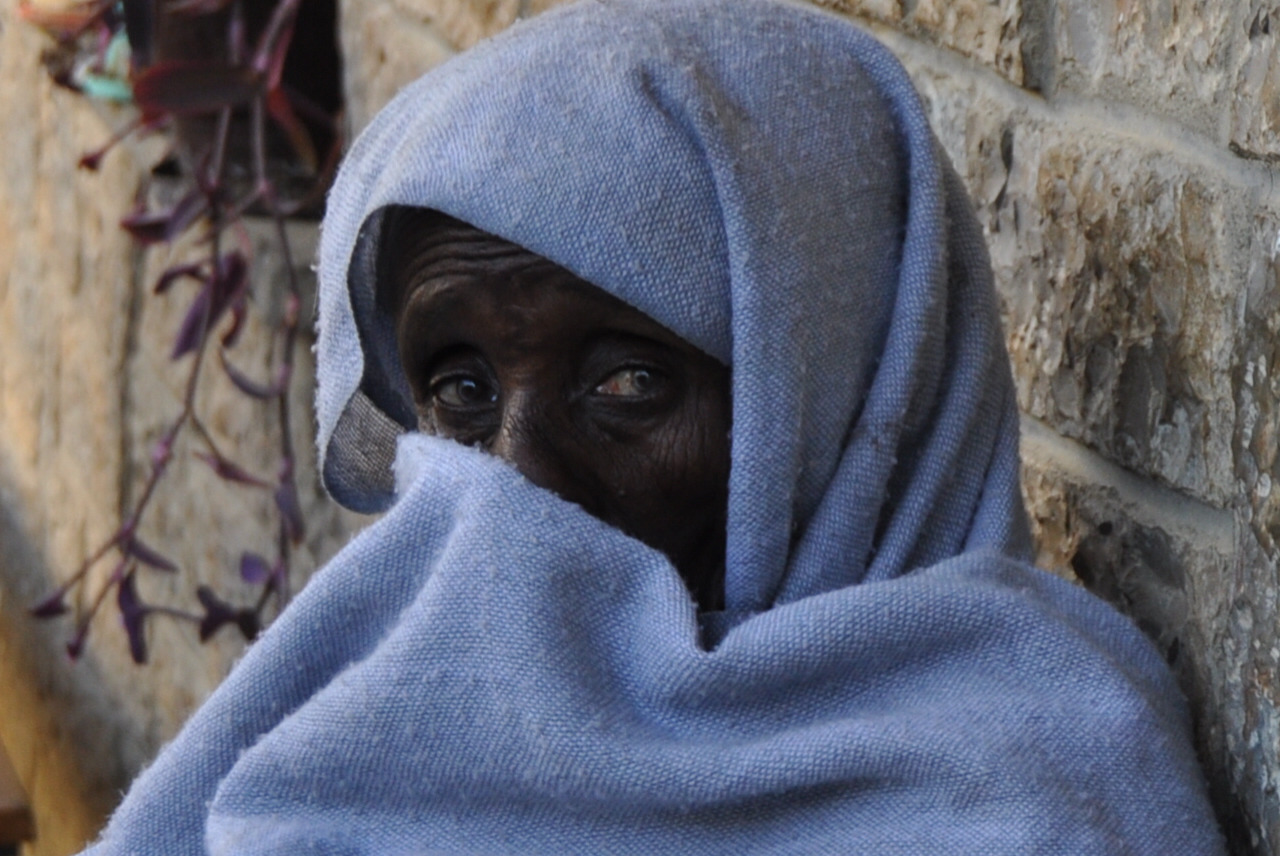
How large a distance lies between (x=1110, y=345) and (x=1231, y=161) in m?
0.23

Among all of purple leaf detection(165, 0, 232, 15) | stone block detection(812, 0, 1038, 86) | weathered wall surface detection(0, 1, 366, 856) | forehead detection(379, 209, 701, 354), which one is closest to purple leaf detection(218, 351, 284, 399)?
weathered wall surface detection(0, 1, 366, 856)

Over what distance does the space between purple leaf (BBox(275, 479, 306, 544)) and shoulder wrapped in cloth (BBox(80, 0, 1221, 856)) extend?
1431 millimetres

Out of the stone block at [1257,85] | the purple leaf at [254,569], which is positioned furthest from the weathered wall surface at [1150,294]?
the purple leaf at [254,569]

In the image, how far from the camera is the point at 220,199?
9.39ft

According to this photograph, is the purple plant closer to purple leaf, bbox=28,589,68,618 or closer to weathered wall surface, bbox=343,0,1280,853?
purple leaf, bbox=28,589,68,618

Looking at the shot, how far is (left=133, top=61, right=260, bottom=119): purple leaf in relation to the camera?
278cm

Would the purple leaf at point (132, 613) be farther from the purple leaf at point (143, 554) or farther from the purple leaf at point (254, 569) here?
the purple leaf at point (254, 569)

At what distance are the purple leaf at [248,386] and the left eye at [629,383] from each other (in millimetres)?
1578

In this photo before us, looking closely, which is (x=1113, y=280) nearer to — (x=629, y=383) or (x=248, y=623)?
(x=629, y=383)

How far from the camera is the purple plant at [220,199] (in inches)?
111

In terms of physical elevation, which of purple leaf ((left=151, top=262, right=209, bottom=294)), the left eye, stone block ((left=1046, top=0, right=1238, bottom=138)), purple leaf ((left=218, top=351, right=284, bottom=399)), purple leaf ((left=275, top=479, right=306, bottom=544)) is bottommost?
purple leaf ((left=275, top=479, right=306, bottom=544))

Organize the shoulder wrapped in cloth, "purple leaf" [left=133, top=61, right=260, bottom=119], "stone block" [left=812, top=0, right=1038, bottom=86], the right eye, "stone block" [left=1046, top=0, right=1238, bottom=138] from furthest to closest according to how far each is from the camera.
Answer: "purple leaf" [left=133, top=61, right=260, bottom=119]
"stone block" [left=812, top=0, right=1038, bottom=86]
the right eye
"stone block" [left=1046, top=0, right=1238, bottom=138]
the shoulder wrapped in cloth

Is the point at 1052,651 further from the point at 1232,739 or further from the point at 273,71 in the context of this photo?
the point at 273,71

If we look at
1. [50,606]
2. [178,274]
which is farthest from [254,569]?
[178,274]
